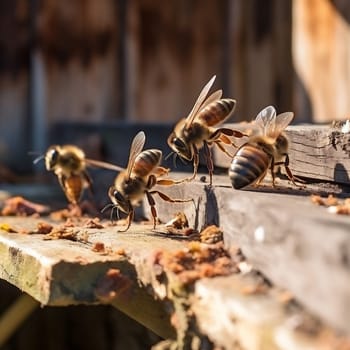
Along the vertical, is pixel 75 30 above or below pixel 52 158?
above

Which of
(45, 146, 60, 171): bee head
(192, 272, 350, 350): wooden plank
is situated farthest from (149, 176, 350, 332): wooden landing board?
(45, 146, 60, 171): bee head

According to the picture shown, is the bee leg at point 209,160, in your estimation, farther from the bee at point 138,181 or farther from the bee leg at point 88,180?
the bee leg at point 88,180

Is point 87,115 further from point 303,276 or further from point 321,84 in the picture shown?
point 303,276

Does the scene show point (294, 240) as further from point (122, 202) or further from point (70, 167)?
point (70, 167)

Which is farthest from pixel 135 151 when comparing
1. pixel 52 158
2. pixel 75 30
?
pixel 75 30

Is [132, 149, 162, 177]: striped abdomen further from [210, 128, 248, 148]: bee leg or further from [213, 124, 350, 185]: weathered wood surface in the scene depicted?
[213, 124, 350, 185]: weathered wood surface

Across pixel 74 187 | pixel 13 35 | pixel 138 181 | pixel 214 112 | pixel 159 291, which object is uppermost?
pixel 13 35
